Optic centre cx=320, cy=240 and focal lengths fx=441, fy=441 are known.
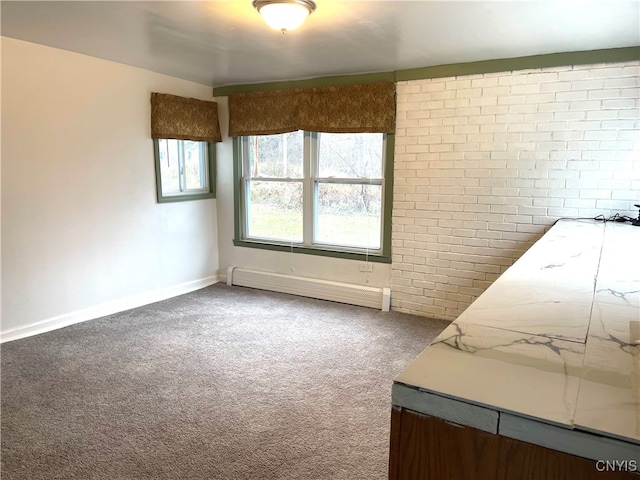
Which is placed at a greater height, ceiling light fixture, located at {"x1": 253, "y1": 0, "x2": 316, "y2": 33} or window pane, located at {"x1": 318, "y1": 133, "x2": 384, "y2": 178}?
ceiling light fixture, located at {"x1": 253, "y1": 0, "x2": 316, "y2": 33}

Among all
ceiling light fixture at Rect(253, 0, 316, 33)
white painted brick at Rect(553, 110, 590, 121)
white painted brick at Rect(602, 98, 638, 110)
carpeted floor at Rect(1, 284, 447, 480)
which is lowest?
carpeted floor at Rect(1, 284, 447, 480)

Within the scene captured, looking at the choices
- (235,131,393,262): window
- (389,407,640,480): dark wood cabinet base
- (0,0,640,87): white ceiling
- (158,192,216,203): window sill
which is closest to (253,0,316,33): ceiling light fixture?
(0,0,640,87): white ceiling

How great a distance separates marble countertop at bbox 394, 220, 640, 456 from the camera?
86 centimetres

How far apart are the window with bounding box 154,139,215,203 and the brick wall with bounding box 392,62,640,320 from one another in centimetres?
236

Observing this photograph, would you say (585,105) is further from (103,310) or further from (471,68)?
(103,310)

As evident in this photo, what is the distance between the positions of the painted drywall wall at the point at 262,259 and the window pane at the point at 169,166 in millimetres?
579

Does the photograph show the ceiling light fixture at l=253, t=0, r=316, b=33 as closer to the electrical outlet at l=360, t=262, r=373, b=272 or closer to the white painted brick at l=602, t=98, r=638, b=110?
the white painted brick at l=602, t=98, r=638, b=110

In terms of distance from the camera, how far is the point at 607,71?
3400 millimetres

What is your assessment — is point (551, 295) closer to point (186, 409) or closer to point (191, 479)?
point (191, 479)

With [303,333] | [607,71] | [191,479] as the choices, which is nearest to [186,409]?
[191,479]

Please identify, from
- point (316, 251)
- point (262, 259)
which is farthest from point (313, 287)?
point (262, 259)

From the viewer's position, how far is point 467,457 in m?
0.90

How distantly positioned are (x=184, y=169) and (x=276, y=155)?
1.07 meters

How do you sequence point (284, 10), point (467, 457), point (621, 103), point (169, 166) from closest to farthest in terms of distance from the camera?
point (467, 457) → point (284, 10) → point (621, 103) → point (169, 166)
